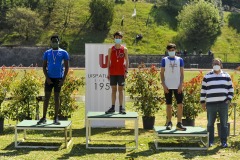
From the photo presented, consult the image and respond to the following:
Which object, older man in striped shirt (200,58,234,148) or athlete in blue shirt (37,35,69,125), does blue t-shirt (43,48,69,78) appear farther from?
older man in striped shirt (200,58,234,148)

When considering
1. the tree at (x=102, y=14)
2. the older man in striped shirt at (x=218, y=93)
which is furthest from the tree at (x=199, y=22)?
the older man in striped shirt at (x=218, y=93)

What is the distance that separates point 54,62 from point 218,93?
381cm

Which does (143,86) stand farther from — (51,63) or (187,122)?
(51,63)

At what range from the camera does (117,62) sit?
11.0 meters

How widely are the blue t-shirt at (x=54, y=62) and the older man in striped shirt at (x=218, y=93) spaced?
11.0 ft

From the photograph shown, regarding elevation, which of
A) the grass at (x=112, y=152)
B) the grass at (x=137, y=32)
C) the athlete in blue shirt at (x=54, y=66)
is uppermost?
the grass at (x=137, y=32)

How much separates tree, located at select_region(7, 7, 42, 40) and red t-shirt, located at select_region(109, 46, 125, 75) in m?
51.1

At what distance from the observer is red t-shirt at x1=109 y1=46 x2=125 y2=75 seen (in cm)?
1096

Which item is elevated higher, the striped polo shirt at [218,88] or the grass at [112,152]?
the striped polo shirt at [218,88]

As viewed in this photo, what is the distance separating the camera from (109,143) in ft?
35.6

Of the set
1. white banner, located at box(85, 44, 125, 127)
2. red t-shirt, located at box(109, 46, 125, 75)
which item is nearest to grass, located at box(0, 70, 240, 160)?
red t-shirt, located at box(109, 46, 125, 75)

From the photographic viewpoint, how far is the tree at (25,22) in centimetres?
6059

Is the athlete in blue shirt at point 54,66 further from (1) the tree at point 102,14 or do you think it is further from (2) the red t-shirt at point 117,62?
(1) the tree at point 102,14

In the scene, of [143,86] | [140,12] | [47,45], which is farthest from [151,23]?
[143,86]
